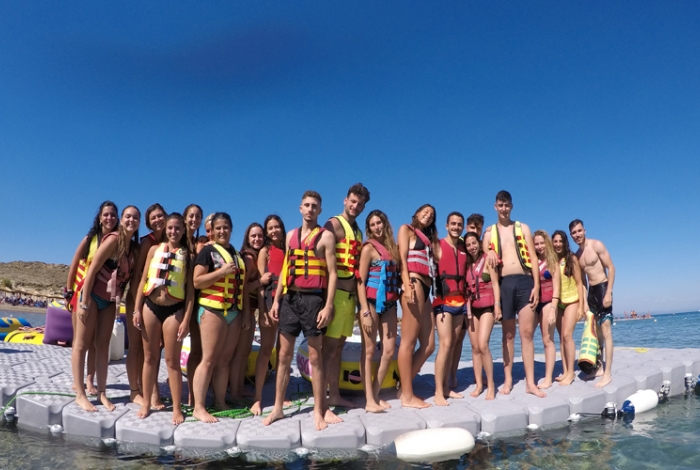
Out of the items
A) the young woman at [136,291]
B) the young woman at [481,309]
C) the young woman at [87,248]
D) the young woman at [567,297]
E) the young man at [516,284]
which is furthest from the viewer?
the young woman at [567,297]

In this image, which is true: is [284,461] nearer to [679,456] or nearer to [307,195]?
[307,195]

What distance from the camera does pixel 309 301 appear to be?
4.61 m

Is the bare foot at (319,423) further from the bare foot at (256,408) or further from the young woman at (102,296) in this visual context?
the young woman at (102,296)

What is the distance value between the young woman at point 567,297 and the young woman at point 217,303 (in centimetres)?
457

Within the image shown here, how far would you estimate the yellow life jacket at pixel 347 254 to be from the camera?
16.3 feet

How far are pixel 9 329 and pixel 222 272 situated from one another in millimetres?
11462

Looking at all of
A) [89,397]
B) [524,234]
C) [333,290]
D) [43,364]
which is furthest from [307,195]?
[43,364]

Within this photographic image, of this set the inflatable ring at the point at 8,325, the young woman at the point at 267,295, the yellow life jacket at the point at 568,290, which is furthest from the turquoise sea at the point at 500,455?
the inflatable ring at the point at 8,325

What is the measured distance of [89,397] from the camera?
527 cm

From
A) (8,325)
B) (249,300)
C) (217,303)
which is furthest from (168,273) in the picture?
(8,325)

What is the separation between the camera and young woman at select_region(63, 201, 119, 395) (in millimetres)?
5004

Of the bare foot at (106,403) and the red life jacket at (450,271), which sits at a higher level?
the red life jacket at (450,271)

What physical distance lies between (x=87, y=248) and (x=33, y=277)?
2849 inches

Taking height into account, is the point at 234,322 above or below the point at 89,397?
above
